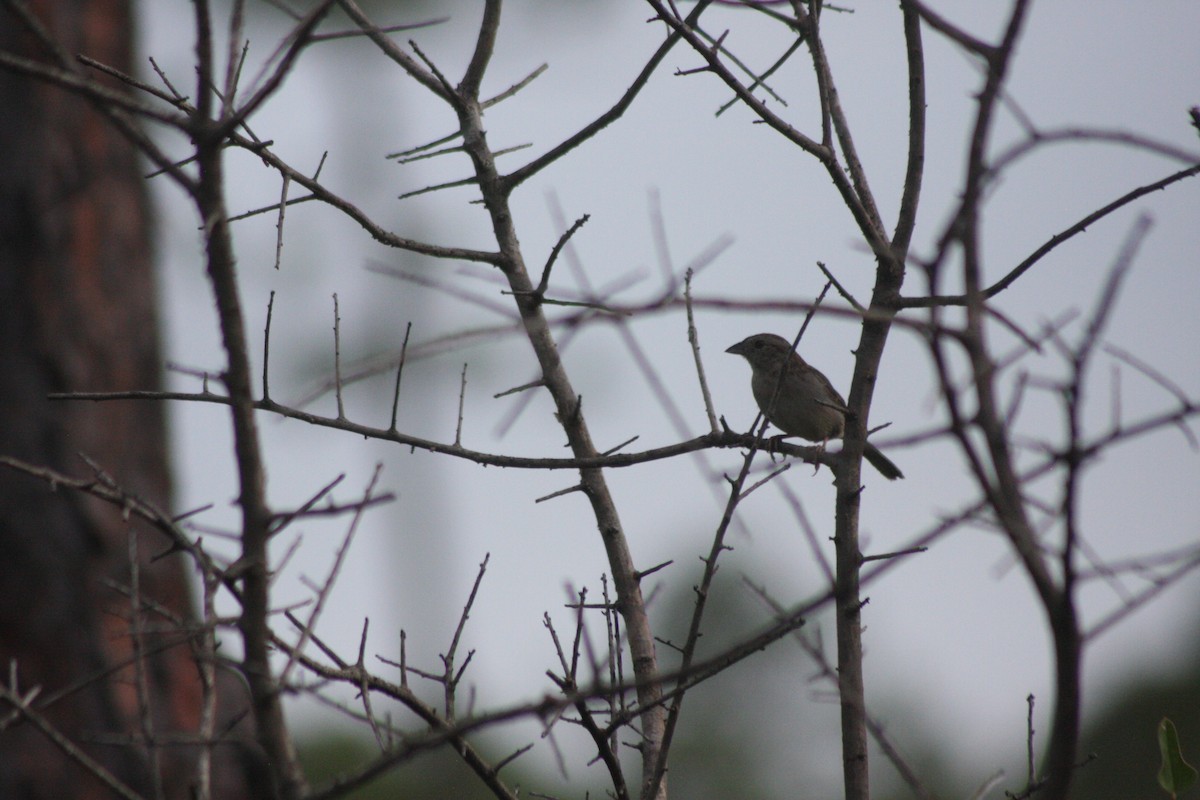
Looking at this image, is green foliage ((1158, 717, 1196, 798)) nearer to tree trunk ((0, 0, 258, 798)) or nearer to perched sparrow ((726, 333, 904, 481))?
perched sparrow ((726, 333, 904, 481))

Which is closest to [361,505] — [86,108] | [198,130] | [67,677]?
[198,130]

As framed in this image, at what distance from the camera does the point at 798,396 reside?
21.9ft

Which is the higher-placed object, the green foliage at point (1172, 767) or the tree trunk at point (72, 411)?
the tree trunk at point (72, 411)

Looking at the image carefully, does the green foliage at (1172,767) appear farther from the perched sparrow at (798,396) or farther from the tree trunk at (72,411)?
the tree trunk at (72,411)

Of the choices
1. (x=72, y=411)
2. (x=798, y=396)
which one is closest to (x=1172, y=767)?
(x=798, y=396)

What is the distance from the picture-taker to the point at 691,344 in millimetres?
3117

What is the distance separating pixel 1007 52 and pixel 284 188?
6.51 feet

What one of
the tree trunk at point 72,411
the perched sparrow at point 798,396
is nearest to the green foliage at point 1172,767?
the perched sparrow at point 798,396

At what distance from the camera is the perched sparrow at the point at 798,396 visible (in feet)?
21.7

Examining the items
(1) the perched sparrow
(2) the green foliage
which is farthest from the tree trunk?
(2) the green foliage

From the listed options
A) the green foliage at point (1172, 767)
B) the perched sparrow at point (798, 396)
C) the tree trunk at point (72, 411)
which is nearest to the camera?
the green foliage at point (1172, 767)

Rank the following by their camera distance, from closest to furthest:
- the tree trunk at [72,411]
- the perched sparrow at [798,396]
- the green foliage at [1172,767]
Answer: the green foliage at [1172,767] < the tree trunk at [72,411] < the perched sparrow at [798,396]

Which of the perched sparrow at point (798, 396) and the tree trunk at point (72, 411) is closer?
the tree trunk at point (72, 411)

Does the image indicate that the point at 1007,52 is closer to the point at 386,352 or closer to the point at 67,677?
the point at 386,352
